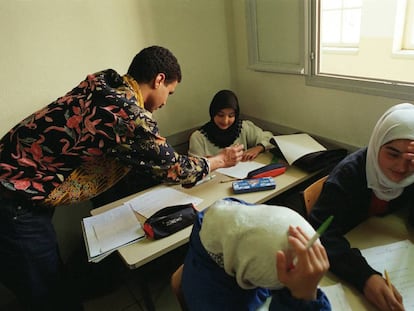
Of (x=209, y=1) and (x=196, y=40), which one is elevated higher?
(x=209, y=1)

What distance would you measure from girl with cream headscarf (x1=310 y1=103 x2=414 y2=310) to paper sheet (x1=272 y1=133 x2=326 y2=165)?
0.47 meters

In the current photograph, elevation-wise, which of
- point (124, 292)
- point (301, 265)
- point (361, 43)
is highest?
point (361, 43)

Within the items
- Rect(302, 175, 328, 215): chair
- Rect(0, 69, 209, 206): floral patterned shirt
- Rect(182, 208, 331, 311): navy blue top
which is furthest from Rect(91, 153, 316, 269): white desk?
Rect(182, 208, 331, 311): navy blue top

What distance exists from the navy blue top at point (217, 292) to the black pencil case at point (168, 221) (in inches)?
17.8

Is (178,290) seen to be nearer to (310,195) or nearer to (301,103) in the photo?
(310,195)

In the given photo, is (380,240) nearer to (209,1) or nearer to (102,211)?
(102,211)

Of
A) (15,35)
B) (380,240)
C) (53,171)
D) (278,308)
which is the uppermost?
(15,35)

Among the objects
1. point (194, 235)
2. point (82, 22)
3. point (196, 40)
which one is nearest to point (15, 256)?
point (194, 235)

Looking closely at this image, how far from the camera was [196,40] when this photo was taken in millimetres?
2217

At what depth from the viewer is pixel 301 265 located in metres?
0.62

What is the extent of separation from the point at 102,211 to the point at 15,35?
0.99 m

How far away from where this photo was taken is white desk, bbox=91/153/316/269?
119 centimetres

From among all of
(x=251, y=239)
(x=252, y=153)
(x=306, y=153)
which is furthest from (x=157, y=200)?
(x=251, y=239)

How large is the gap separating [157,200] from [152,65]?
2.05 feet
